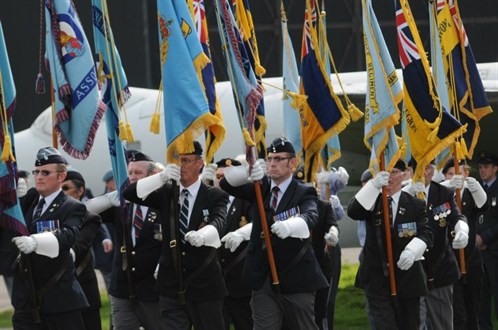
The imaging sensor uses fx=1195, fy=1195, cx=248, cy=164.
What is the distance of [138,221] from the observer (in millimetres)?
8609

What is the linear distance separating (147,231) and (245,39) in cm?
161

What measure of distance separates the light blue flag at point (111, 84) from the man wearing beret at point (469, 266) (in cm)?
287

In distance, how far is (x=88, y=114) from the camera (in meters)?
8.70

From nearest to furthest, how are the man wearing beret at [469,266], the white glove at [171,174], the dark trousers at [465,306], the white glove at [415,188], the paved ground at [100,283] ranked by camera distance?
the white glove at [171,174] → the white glove at [415,188] → the man wearing beret at [469,266] → the dark trousers at [465,306] → the paved ground at [100,283]

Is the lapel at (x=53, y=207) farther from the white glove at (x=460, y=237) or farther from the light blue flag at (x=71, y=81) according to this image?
the white glove at (x=460, y=237)

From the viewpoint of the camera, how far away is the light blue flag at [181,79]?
26.1 feet

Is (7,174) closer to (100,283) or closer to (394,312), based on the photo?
(394,312)

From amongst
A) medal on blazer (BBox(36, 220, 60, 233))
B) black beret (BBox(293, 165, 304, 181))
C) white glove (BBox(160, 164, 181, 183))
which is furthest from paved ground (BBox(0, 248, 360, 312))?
white glove (BBox(160, 164, 181, 183))

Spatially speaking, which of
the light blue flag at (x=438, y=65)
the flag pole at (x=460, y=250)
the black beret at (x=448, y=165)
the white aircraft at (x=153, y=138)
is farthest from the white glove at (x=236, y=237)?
the white aircraft at (x=153, y=138)

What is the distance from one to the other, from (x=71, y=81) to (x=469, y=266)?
158 inches

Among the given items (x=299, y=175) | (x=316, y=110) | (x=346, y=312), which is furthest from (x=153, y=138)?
(x=316, y=110)

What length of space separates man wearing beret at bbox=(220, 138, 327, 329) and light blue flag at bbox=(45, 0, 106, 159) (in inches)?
43.8

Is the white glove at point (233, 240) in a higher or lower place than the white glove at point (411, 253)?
higher

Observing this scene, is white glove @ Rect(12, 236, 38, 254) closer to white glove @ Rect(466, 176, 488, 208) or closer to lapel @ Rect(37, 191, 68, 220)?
lapel @ Rect(37, 191, 68, 220)
